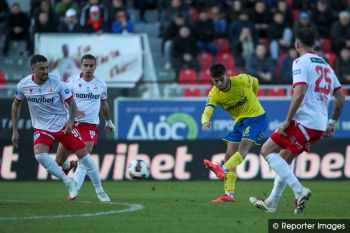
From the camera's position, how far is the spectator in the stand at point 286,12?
2624cm

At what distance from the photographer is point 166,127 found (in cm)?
2361

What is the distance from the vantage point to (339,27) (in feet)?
85.1

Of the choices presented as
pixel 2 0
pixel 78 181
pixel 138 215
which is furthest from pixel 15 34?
pixel 138 215

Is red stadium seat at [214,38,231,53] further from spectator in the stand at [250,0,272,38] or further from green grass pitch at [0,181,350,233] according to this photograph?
green grass pitch at [0,181,350,233]

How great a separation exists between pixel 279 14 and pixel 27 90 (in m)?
12.7

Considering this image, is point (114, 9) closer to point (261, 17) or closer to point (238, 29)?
point (238, 29)

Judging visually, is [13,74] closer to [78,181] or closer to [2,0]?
[2,0]

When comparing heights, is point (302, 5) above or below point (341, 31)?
above

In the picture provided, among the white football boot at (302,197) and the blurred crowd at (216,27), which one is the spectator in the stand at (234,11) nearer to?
the blurred crowd at (216,27)

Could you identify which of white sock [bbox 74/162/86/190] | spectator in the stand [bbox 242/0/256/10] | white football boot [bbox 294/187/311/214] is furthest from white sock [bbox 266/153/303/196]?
spectator in the stand [bbox 242/0/256/10]

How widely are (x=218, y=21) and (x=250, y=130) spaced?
1181 cm

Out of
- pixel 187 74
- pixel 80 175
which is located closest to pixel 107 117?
A: pixel 80 175

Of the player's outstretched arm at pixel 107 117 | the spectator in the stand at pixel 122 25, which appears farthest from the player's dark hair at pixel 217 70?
the spectator in the stand at pixel 122 25

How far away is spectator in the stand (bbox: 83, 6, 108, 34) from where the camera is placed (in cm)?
2478
